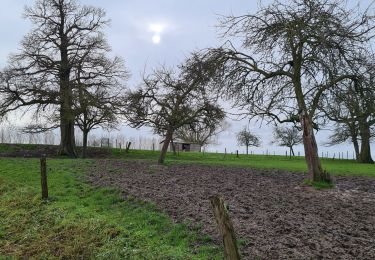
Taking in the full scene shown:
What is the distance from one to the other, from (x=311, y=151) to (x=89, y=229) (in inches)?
356

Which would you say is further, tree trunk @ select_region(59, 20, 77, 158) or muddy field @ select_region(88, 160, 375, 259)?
tree trunk @ select_region(59, 20, 77, 158)

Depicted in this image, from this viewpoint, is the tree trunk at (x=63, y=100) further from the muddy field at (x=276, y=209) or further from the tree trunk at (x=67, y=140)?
the muddy field at (x=276, y=209)

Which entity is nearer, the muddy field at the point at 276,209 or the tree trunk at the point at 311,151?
the muddy field at the point at 276,209

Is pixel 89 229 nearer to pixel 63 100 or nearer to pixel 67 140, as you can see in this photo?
pixel 63 100

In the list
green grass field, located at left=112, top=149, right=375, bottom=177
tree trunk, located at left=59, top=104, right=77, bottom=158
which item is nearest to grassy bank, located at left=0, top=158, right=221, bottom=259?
green grass field, located at left=112, top=149, right=375, bottom=177

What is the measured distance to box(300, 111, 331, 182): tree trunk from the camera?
1645 cm

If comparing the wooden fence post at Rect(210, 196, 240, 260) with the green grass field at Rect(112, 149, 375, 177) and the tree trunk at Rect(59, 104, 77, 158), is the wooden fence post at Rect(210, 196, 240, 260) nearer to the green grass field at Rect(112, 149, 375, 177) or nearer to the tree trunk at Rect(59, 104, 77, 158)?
the green grass field at Rect(112, 149, 375, 177)

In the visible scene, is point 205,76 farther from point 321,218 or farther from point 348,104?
point 321,218

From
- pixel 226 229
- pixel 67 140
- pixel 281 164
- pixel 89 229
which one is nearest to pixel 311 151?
pixel 89 229

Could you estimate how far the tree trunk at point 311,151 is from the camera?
1645 centimetres

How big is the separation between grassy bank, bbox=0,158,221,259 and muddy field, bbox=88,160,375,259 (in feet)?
2.11

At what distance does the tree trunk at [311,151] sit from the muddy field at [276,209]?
66 cm

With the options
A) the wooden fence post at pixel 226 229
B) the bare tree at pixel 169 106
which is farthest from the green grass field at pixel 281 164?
the wooden fence post at pixel 226 229

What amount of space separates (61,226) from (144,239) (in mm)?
3061
